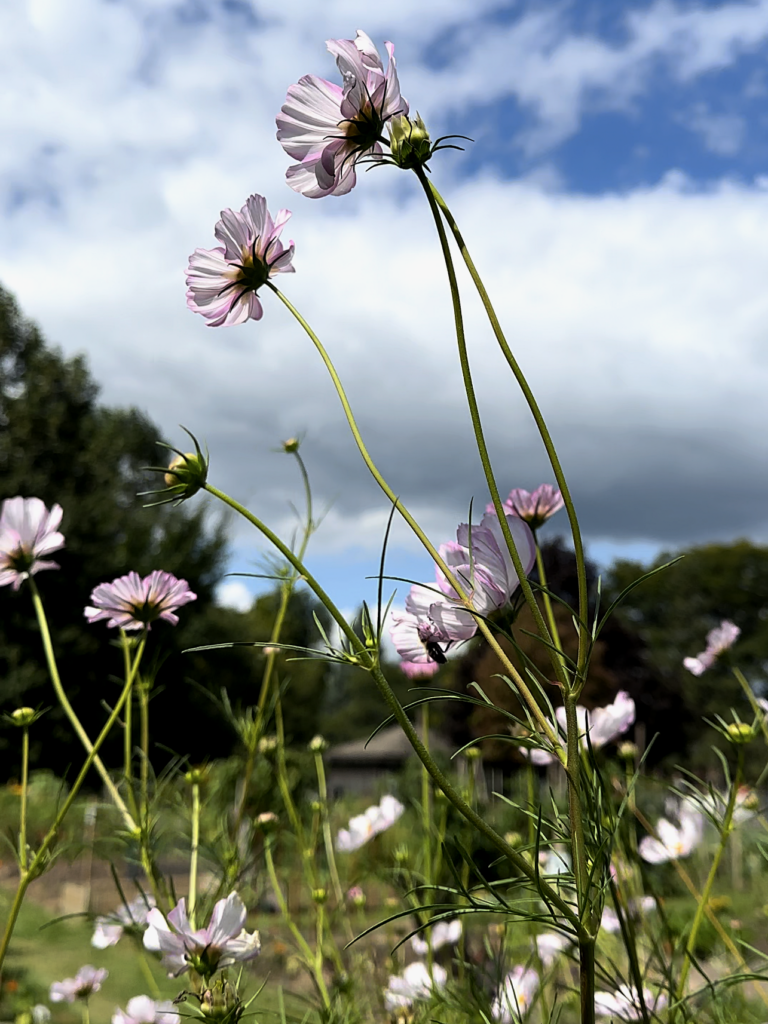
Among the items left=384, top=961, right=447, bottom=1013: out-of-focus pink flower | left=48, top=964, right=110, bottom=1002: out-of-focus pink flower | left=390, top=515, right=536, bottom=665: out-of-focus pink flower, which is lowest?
left=48, top=964, right=110, bottom=1002: out-of-focus pink flower

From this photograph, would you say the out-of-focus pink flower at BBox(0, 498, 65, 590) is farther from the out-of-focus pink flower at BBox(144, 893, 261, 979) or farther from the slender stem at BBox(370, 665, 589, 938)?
the slender stem at BBox(370, 665, 589, 938)

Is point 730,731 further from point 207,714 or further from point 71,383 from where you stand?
point 71,383

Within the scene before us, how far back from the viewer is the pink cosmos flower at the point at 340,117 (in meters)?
0.59

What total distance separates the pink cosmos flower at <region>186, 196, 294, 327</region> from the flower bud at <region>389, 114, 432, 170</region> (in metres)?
0.16

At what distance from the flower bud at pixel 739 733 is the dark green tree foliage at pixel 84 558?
11193 mm

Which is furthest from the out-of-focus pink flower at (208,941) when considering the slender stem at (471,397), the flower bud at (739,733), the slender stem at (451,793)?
the flower bud at (739,733)

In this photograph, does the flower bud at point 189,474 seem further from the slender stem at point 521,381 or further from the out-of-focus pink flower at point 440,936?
the out-of-focus pink flower at point 440,936

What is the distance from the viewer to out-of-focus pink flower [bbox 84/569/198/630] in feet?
3.35

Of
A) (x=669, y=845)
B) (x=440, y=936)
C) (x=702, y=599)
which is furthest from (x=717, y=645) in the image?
(x=702, y=599)

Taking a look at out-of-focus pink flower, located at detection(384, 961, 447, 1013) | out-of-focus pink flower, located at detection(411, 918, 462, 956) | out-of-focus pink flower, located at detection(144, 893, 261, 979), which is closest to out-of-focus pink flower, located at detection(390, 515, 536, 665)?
out-of-focus pink flower, located at detection(144, 893, 261, 979)

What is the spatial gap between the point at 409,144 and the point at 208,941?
70cm

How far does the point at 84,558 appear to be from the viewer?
13.0 m

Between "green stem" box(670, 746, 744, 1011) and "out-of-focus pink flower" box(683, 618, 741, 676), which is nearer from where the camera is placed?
"green stem" box(670, 746, 744, 1011)

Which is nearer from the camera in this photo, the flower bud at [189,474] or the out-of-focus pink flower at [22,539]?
the flower bud at [189,474]
